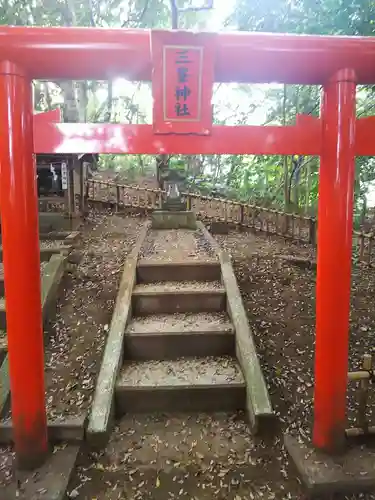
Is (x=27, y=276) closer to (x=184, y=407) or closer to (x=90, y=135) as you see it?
(x=90, y=135)

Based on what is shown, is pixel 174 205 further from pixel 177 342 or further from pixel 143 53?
pixel 143 53

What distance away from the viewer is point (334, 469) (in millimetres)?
3482

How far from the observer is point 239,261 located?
344 inches

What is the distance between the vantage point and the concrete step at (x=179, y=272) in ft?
22.5

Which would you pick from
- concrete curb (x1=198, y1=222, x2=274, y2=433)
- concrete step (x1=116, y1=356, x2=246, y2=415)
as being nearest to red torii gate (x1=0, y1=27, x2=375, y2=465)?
concrete curb (x1=198, y1=222, x2=274, y2=433)

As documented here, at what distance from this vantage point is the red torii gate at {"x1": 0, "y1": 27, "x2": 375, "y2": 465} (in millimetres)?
3127

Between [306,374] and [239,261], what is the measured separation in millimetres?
3850

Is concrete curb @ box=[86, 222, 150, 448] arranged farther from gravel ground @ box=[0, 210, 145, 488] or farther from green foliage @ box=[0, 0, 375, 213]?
green foliage @ box=[0, 0, 375, 213]

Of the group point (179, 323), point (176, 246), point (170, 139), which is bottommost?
point (179, 323)

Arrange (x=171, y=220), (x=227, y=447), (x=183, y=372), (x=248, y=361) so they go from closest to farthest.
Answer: (x=227, y=447)
(x=248, y=361)
(x=183, y=372)
(x=171, y=220)

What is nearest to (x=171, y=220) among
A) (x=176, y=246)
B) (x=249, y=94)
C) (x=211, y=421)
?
(x=176, y=246)

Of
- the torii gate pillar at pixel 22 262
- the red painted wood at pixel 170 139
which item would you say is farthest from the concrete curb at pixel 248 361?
the red painted wood at pixel 170 139

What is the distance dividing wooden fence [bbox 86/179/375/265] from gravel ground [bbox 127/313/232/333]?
4861 millimetres

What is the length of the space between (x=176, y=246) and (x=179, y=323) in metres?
2.83
